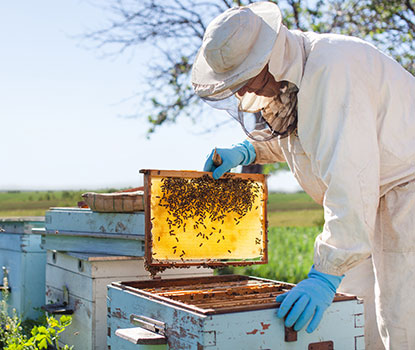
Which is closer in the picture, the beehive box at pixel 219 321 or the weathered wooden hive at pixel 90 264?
the beehive box at pixel 219 321

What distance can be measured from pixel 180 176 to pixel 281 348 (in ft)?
3.97

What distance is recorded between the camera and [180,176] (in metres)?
3.02

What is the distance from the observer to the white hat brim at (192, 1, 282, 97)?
237 centimetres

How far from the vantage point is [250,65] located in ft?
7.80

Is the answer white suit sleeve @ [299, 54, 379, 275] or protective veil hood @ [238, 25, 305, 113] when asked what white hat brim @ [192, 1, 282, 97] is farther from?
white suit sleeve @ [299, 54, 379, 275]

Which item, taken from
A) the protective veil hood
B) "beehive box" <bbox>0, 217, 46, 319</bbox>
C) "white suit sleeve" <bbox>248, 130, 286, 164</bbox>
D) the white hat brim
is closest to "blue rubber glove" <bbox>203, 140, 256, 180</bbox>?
"white suit sleeve" <bbox>248, 130, 286, 164</bbox>

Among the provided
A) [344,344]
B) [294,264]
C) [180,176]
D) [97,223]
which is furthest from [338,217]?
[294,264]

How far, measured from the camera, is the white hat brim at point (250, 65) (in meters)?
2.37

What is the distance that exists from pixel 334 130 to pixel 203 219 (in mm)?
1135

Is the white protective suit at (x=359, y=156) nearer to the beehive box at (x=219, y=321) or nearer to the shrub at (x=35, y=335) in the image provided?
the beehive box at (x=219, y=321)

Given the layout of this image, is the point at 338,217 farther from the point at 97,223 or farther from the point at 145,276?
the point at 97,223

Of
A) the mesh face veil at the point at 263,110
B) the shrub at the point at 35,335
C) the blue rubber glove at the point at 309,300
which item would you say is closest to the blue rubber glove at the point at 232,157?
the mesh face veil at the point at 263,110

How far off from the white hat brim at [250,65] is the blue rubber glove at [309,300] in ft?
3.00

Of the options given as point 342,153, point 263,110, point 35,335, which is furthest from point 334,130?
point 35,335
